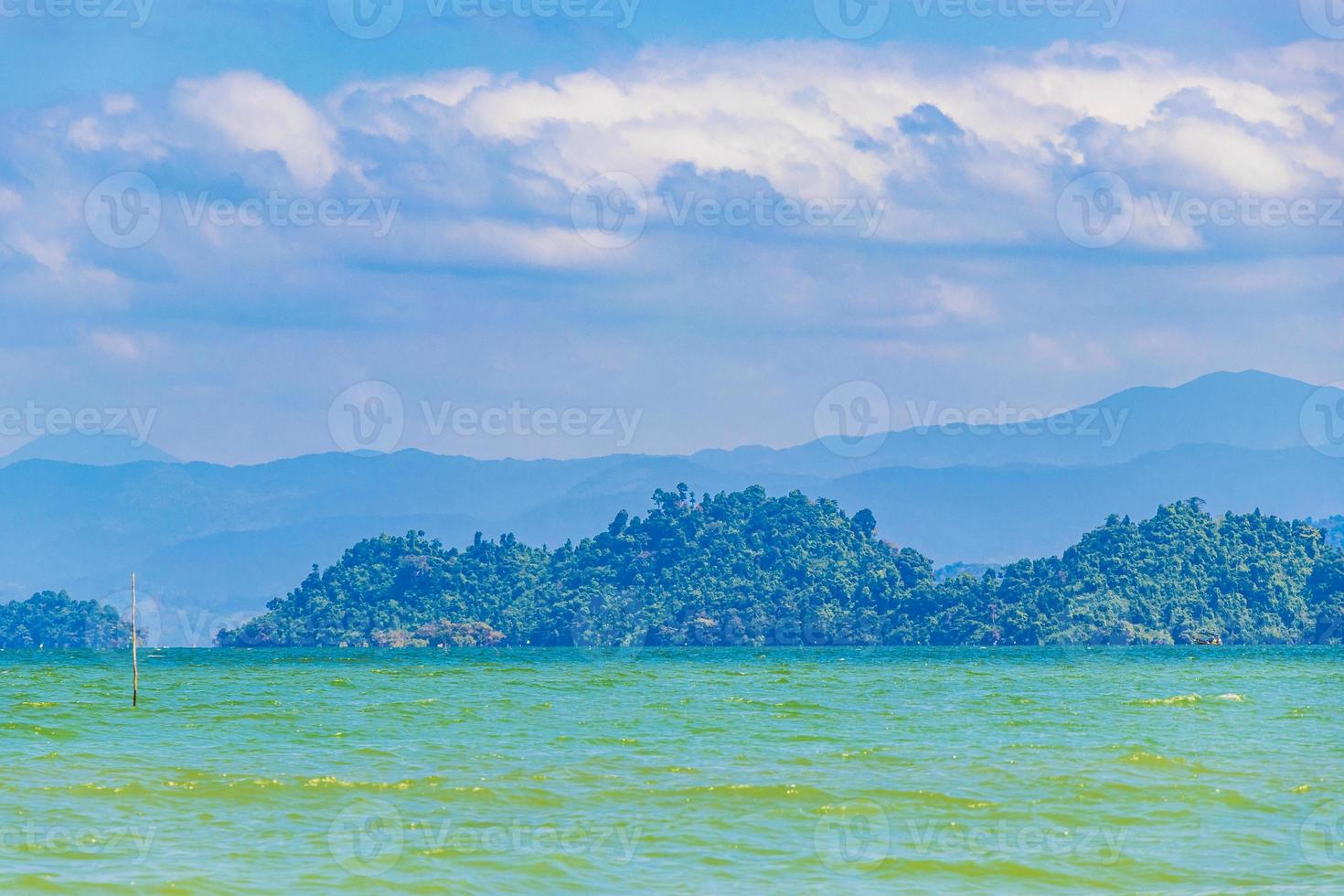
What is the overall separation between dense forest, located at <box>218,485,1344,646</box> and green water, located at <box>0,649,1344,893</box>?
103 m

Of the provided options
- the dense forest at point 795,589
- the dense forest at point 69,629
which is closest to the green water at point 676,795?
the dense forest at point 795,589

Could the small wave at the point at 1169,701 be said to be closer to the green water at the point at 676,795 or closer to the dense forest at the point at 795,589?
the green water at the point at 676,795

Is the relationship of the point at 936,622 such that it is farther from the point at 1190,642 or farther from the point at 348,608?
the point at 348,608

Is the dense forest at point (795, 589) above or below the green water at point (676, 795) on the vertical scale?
above

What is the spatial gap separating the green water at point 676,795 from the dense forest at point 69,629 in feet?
507

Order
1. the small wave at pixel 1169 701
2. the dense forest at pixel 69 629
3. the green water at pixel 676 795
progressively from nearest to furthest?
the green water at pixel 676 795 → the small wave at pixel 1169 701 → the dense forest at pixel 69 629

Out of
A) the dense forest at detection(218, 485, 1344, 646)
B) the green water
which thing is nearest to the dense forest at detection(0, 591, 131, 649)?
the dense forest at detection(218, 485, 1344, 646)

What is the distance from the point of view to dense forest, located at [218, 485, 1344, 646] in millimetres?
149250

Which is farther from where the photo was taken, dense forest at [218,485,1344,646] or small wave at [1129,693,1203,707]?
dense forest at [218,485,1344,646]

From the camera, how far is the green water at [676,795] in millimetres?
21047

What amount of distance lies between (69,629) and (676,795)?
609ft

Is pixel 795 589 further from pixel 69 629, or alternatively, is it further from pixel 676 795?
pixel 676 795

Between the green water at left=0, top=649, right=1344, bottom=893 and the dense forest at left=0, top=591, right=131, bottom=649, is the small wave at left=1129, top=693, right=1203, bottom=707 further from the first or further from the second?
the dense forest at left=0, top=591, right=131, bottom=649

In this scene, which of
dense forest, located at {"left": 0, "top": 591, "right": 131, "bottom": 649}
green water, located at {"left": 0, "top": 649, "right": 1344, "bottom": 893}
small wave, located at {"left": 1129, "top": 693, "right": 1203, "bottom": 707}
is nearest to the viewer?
green water, located at {"left": 0, "top": 649, "right": 1344, "bottom": 893}
